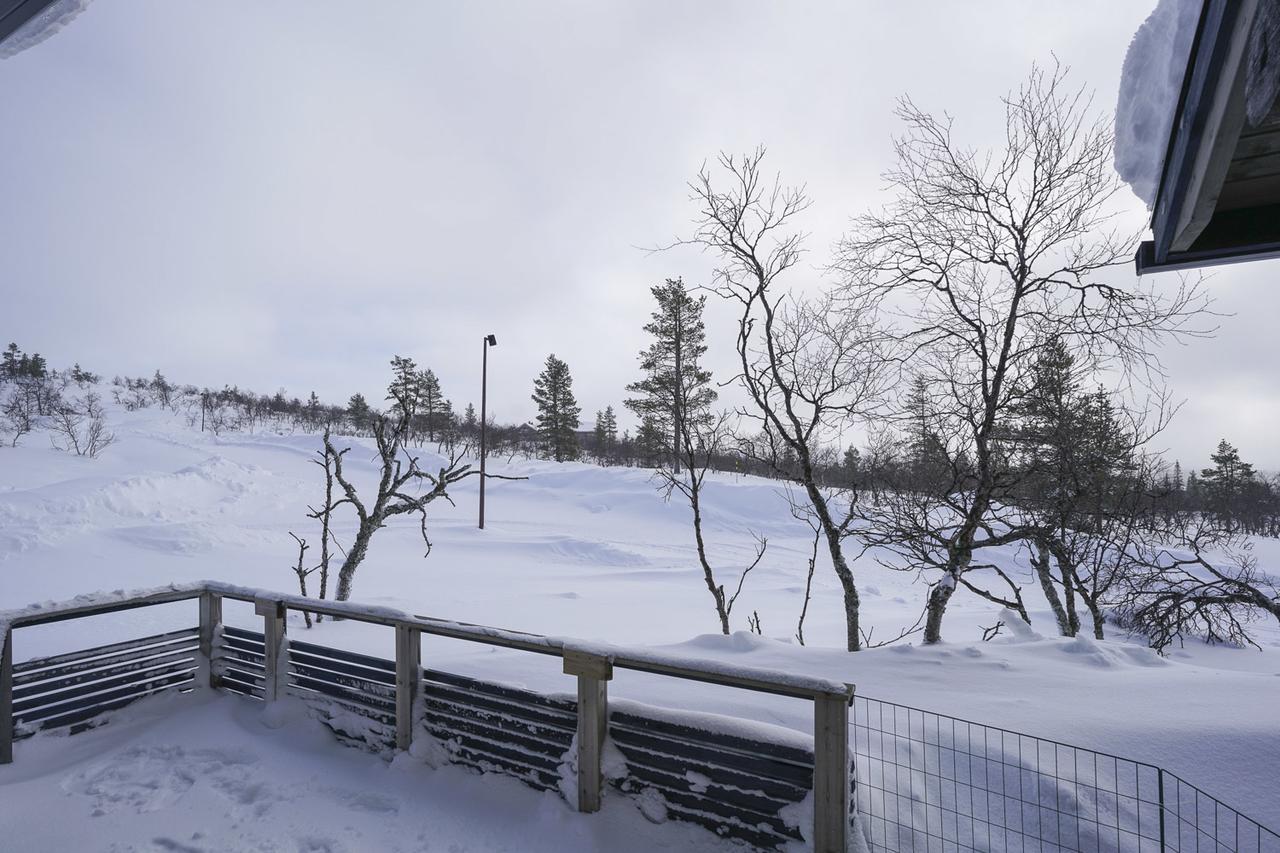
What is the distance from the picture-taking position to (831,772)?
269 cm

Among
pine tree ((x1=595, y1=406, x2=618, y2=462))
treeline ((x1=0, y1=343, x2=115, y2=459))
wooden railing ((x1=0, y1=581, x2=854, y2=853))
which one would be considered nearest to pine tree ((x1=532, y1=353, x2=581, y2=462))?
pine tree ((x1=595, y1=406, x2=618, y2=462))

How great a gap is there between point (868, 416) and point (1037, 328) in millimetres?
2399

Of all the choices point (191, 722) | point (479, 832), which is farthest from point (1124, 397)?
point (191, 722)

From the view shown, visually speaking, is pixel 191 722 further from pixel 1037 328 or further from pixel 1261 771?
pixel 1037 328

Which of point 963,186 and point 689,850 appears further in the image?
point 963,186

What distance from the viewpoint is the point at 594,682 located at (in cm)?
327

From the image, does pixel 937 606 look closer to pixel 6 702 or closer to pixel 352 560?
pixel 352 560

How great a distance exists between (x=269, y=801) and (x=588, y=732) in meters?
2.11

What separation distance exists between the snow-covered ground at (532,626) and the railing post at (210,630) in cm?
48

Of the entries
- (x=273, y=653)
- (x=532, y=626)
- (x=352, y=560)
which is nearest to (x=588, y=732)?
(x=273, y=653)

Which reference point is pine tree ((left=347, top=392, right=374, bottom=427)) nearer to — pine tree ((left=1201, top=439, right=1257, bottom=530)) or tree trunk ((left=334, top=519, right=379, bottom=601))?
tree trunk ((left=334, top=519, right=379, bottom=601))

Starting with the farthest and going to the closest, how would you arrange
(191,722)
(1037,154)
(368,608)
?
(1037,154) → (191,722) → (368,608)

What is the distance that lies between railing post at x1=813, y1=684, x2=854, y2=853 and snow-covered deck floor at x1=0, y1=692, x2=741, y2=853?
0.60m

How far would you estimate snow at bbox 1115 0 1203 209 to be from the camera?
172 centimetres
